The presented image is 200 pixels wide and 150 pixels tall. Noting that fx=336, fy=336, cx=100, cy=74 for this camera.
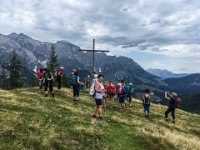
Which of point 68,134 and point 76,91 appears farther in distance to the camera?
point 76,91

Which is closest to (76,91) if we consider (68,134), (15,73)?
(68,134)

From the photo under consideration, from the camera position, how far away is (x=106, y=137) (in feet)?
58.7

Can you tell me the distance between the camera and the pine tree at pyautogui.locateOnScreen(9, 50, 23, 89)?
98188 mm

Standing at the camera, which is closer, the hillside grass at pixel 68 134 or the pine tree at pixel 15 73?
the hillside grass at pixel 68 134

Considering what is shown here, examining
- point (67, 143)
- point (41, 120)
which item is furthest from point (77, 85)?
point (67, 143)

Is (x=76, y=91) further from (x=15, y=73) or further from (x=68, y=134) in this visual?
(x=15, y=73)

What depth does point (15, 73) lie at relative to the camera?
331ft

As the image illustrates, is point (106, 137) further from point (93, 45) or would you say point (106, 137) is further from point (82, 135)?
point (93, 45)

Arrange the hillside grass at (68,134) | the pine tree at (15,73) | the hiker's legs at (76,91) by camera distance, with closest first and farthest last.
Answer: the hillside grass at (68,134)
the hiker's legs at (76,91)
the pine tree at (15,73)

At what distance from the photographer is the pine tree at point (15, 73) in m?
98.2

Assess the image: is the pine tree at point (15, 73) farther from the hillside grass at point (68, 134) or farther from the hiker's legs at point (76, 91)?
the hillside grass at point (68, 134)

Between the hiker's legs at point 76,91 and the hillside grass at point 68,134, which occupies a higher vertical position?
the hiker's legs at point 76,91

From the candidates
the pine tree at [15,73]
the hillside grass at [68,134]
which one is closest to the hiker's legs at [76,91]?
the hillside grass at [68,134]

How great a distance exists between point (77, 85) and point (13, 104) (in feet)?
28.5
